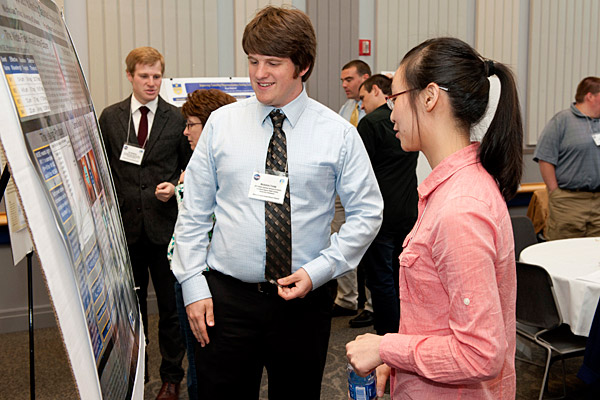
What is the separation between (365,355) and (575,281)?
1.90 m

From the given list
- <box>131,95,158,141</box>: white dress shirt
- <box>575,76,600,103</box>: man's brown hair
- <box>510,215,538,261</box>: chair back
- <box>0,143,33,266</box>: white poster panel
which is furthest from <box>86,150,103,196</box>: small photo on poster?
<box>575,76,600,103</box>: man's brown hair

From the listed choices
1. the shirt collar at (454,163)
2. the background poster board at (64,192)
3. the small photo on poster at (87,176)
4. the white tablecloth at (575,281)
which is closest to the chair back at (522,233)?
the white tablecloth at (575,281)

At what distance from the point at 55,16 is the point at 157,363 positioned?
9.06ft

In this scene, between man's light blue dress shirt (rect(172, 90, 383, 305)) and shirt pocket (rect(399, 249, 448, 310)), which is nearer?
shirt pocket (rect(399, 249, 448, 310))

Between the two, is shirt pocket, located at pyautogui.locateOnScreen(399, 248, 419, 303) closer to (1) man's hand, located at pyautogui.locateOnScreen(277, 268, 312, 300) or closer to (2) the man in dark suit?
(1) man's hand, located at pyautogui.locateOnScreen(277, 268, 312, 300)

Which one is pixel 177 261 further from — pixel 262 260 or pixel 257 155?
pixel 257 155

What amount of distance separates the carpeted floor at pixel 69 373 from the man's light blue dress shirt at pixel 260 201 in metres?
1.52

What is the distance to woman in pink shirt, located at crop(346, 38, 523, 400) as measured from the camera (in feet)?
3.01

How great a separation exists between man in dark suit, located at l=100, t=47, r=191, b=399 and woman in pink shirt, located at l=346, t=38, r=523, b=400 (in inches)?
76.6

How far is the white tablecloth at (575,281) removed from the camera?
2520mm

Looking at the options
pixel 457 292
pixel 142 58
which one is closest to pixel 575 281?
pixel 457 292

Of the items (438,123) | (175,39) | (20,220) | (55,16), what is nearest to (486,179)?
(438,123)

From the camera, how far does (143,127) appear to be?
2.99m

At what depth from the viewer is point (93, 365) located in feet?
2.22
